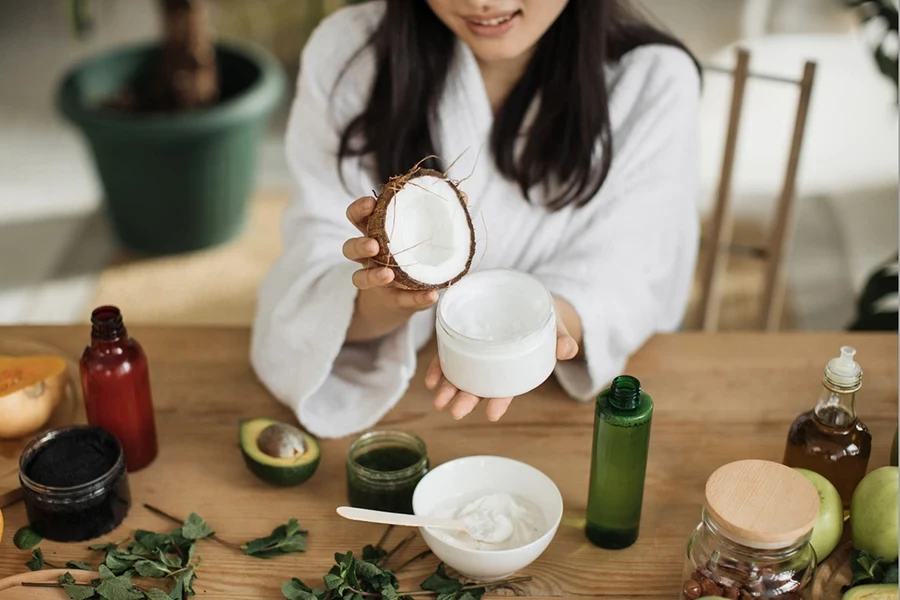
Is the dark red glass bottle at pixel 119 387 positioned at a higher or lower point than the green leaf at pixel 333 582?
higher

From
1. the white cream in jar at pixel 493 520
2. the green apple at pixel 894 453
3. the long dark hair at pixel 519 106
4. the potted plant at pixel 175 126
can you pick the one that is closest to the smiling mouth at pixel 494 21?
the long dark hair at pixel 519 106

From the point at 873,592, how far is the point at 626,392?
32 cm

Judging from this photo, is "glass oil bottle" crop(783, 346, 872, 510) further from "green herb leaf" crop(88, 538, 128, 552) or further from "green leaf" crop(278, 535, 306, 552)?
"green herb leaf" crop(88, 538, 128, 552)

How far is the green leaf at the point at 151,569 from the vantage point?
1.14 m

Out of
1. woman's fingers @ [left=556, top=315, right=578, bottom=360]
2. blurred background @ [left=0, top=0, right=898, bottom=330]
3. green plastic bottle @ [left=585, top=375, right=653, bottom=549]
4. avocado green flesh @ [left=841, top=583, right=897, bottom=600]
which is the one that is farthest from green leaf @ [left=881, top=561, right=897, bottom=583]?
blurred background @ [left=0, top=0, right=898, bottom=330]

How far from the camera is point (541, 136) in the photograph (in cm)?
162

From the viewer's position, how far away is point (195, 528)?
1.21 metres

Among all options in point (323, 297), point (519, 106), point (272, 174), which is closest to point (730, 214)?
point (519, 106)

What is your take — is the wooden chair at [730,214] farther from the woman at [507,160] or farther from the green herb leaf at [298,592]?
the green herb leaf at [298,592]

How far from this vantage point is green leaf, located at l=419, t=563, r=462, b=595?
3.67 ft

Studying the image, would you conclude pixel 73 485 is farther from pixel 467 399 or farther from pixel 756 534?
pixel 756 534

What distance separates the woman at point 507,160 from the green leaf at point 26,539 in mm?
380

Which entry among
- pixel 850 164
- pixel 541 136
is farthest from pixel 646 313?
pixel 850 164

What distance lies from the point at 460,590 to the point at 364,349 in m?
0.52
